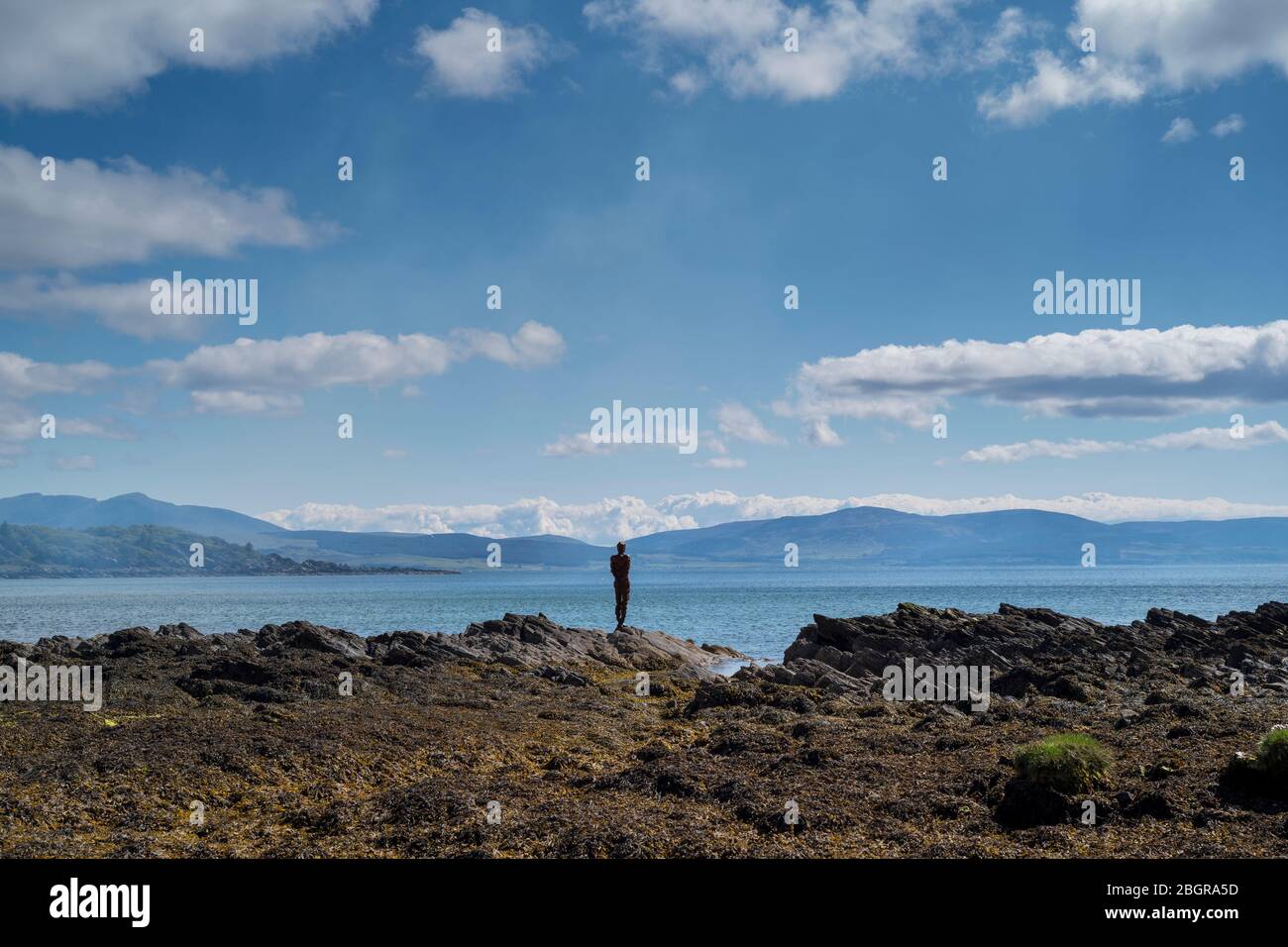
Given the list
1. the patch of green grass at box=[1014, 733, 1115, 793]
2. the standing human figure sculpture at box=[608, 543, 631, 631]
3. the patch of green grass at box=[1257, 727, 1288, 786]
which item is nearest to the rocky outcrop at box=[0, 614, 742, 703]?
the standing human figure sculpture at box=[608, 543, 631, 631]

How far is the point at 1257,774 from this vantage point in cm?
1370

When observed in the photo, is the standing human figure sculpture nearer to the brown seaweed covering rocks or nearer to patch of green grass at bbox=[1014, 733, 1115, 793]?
the brown seaweed covering rocks

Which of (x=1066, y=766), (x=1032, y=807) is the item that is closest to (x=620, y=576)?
(x=1066, y=766)

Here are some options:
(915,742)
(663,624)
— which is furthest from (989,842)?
(663,624)

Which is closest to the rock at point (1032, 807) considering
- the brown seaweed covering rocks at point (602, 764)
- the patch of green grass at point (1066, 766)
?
the brown seaweed covering rocks at point (602, 764)

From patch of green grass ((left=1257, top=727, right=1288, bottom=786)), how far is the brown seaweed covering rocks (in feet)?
0.98

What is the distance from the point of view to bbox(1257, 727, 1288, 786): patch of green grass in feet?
44.3

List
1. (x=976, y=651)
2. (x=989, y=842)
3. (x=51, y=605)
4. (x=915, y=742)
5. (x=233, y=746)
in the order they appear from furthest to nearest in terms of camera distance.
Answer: (x=51, y=605), (x=976, y=651), (x=915, y=742), (x=233, y=746), (x=989, y=842)

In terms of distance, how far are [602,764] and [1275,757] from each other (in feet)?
37.3

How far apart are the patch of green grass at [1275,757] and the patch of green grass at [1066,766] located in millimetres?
2087

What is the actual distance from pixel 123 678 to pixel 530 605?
115 metres

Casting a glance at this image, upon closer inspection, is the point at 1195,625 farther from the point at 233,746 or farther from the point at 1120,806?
the point at 233,746

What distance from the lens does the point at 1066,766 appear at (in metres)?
14.3
